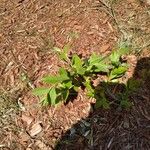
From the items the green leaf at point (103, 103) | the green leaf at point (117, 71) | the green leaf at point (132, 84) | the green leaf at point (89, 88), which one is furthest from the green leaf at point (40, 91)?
the green leaf at point (132, 84)

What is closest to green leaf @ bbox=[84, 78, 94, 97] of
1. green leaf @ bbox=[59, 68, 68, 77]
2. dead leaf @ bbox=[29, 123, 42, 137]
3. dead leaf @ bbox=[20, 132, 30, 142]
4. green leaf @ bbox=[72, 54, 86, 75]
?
green leaf @ bbox=[72, 54, 86, 75]

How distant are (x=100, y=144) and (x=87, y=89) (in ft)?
1.93

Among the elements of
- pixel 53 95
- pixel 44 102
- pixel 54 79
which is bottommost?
pixel 44 102

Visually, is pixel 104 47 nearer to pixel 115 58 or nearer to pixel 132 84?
pixel 115 58

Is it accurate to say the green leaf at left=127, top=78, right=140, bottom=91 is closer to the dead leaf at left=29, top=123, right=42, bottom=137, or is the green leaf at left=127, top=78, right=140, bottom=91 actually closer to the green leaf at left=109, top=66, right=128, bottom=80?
the green leaf at left=109, top=66, right=128, bottom=80

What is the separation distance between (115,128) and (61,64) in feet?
3.02

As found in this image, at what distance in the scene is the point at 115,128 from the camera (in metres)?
3.55

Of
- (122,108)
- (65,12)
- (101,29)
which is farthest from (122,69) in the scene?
(65,12)

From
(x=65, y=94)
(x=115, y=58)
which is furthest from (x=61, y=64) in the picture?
(x=115, y=58)

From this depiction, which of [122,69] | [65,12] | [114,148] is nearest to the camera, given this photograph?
[114,148]

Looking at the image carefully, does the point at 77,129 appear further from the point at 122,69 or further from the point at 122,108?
the point at 122,69

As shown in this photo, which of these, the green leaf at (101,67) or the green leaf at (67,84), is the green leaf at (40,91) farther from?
the green leaf at (101,67)

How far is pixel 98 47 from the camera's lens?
159 inches

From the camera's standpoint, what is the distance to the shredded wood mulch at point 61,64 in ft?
11.6
